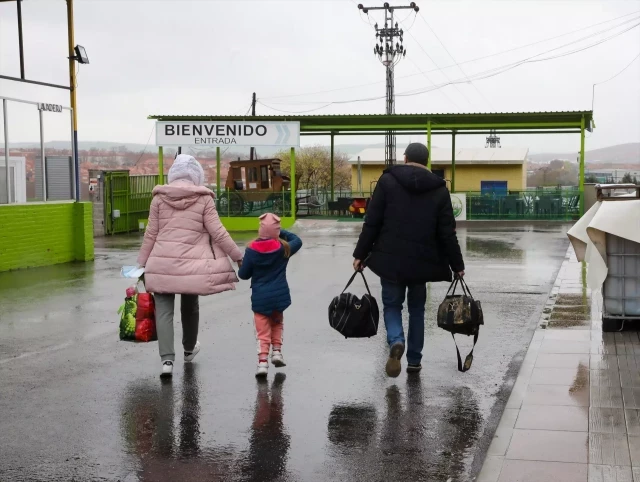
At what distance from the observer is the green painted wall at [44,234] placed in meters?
16.3

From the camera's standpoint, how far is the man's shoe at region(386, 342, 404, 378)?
22.7ft

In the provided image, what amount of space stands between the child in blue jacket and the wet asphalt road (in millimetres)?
354

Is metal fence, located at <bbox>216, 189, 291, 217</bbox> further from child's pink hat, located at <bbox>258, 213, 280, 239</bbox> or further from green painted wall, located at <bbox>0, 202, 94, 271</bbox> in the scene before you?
child's pink hat, located at <bbox>258, 213, 280, 239</bbox>

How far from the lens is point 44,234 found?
56.8ft

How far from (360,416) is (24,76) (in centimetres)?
1291

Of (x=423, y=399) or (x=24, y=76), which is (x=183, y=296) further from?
(x=24, y=76)

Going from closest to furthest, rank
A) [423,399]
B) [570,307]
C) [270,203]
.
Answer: [423,399], [570,307], [270,203]

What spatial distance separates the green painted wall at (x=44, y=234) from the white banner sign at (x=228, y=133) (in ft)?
37.9

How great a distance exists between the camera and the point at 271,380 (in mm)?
7227

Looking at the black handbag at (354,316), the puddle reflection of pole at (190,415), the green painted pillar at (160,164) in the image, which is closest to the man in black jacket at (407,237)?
the black handbag at (354,316)

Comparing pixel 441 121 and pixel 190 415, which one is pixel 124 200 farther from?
pixel 190 415

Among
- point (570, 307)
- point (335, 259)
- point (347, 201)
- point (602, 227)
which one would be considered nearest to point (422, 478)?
point (602, 227)

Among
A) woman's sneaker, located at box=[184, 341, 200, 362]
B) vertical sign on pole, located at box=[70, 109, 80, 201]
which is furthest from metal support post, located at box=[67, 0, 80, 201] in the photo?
woman's sneaker, located at box=[184, 341, 200, 362]

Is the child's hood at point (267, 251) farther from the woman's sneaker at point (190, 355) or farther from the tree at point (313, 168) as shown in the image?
the tree at point (313, 168)
